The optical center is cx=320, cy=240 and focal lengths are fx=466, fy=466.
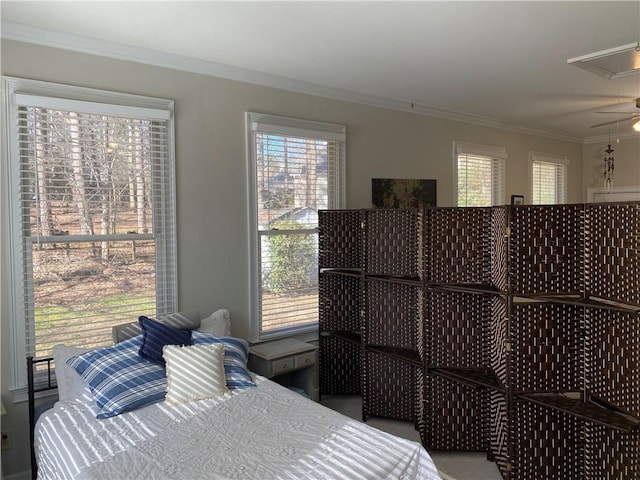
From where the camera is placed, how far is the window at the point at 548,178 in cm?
673

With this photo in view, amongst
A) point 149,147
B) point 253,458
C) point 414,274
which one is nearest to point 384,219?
point 414,274

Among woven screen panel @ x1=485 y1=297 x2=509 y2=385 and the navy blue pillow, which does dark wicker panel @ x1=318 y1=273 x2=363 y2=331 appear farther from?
the navy blue pillow

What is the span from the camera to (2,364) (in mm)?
2822

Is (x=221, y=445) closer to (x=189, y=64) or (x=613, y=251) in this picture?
(x=613, y=251)

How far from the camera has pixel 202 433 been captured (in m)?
2.33

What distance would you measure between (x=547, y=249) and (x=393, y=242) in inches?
47.0

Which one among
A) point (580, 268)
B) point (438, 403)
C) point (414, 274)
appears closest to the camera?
point (580, 268)

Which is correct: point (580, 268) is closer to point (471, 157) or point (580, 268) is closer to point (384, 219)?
point (384, 219)

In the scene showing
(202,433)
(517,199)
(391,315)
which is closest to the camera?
(202,433)

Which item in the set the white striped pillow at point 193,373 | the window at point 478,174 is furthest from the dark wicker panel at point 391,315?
the window at point 478,174

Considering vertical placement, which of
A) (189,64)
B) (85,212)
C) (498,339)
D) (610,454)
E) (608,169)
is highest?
(189,64)

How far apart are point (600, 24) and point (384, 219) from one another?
1.89 m

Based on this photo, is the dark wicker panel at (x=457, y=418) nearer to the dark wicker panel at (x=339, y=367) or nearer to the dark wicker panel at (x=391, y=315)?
the dark wicker panel at (x=391, y=315)

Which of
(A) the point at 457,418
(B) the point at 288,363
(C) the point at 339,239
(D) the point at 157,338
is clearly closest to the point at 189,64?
(C) the point at 339,239
